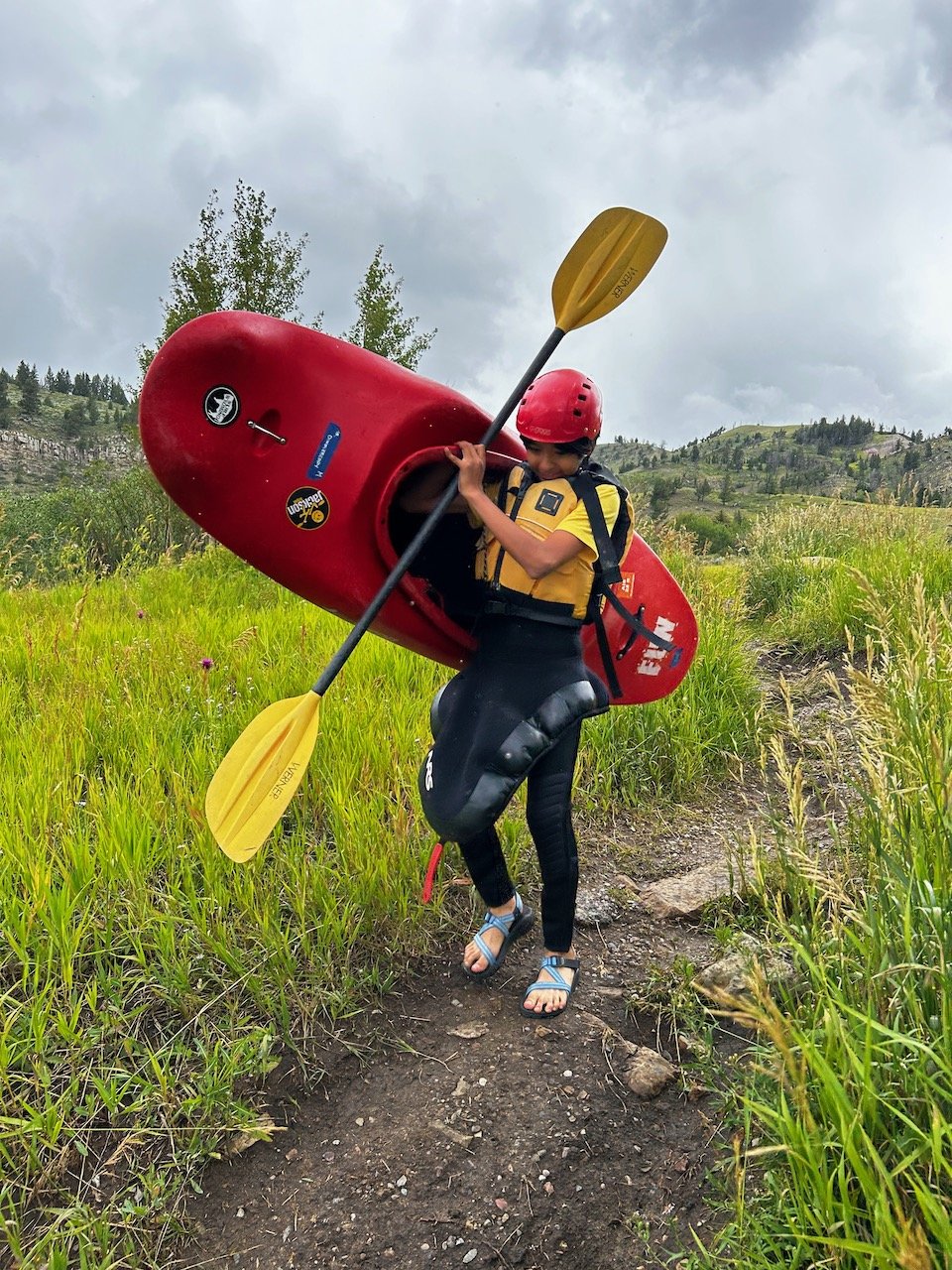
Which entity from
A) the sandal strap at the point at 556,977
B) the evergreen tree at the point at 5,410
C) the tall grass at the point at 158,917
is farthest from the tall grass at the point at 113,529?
the evergreen tree at the point at 5,410

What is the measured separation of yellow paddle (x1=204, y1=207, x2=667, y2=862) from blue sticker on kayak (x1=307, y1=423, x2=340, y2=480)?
0.44 meters

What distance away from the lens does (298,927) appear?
2396 millimetres

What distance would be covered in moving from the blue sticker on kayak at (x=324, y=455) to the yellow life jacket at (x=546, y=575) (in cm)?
65

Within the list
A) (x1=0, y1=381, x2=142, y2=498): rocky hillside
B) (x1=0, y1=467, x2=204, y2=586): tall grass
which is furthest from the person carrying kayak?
(x1=0, y1=381, x2=142, y2=498): rocky hillside

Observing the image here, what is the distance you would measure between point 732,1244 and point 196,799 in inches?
78.9

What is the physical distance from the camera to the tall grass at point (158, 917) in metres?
1.82

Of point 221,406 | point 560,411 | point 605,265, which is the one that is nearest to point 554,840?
point 560,411

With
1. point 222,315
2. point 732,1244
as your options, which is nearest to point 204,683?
point 222,315

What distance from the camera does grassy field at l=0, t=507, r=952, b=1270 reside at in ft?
4.40

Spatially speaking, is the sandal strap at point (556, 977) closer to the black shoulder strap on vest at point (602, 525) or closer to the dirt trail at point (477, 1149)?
the dirt trail at point (477, 1149)

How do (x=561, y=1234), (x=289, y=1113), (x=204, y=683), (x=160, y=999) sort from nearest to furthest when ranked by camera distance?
(x=561, y=1234)
(x=289, y=1113)
(x=160, y=999)
(x=204, y=683)

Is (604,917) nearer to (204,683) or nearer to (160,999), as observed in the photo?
(160,999)

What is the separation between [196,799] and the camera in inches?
107

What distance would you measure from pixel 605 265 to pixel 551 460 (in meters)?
0.90
